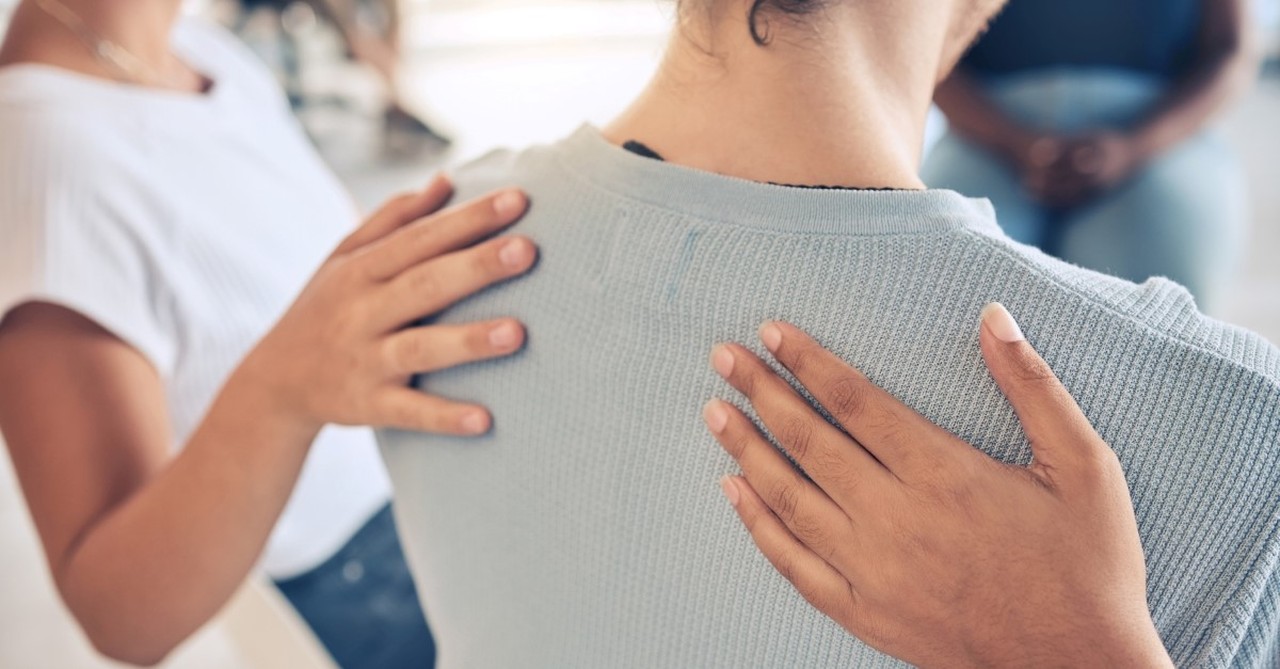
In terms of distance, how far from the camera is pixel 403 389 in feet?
2.23

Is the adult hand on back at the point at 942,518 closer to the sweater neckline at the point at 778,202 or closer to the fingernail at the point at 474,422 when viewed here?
the sweater neckline at the point at 778,202

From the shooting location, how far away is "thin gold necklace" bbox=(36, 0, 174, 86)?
40.0 inches

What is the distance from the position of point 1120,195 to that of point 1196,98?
0.88 feet

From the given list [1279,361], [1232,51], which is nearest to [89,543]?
[1279,361]

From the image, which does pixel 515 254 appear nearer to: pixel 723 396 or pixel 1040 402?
pixel 723 396

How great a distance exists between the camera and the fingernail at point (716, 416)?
1.85ft

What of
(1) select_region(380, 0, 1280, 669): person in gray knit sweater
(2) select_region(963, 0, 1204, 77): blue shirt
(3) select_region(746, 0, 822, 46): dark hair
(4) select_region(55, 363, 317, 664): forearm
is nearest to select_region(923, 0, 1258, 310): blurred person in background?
(2) select_region(963, 0, 1204, 77): blue shirt

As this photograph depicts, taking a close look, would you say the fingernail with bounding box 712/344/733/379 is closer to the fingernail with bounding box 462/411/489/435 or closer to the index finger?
the index finger

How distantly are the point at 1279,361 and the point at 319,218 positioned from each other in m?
1.08

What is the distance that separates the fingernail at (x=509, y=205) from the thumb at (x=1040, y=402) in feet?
1.04

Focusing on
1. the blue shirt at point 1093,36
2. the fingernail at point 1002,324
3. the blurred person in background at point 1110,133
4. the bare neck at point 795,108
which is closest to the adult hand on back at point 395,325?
the bare neck at point 795,108

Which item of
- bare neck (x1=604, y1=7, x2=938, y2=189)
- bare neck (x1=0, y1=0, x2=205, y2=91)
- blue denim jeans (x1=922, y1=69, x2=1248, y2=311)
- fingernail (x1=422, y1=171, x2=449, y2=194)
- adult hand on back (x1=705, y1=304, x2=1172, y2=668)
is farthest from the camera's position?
blue denim jeans (x1=922, y1=69, x2=1248, y2=311)

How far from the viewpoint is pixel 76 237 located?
0.87 metres

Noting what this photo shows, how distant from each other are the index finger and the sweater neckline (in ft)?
0.23
